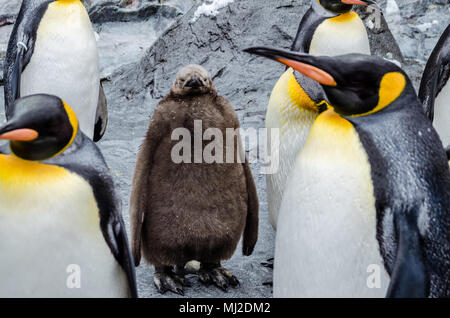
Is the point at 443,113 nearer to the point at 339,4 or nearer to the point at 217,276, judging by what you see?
the point at 339,4

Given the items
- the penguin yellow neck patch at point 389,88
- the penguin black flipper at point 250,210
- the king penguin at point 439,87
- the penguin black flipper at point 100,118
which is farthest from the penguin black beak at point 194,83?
the penguin black flipper at point 100,118

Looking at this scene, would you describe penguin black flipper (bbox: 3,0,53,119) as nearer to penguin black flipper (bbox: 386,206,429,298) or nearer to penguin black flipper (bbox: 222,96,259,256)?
penguin black flipper (bbox: 222,96,259,256)

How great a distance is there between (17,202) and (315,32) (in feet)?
6.47

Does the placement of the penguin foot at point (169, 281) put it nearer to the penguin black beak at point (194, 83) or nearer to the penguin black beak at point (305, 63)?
the penguin black beak at point (194, 83)

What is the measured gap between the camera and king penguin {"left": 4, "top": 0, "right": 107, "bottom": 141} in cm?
377

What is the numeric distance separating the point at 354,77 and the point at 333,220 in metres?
0.41

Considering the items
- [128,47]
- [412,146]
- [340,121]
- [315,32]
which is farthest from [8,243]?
[128,47]

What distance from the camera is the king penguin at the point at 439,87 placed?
371cm

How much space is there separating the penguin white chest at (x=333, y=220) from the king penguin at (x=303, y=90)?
41.6 inches

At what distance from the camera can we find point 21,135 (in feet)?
5.86

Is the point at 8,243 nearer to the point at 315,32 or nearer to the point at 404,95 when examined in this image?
the point at 404,95

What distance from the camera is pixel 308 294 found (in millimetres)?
1957

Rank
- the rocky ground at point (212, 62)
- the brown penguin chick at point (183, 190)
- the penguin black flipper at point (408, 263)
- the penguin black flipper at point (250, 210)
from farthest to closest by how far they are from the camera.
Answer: the rocky ground at point (212, 62), the penguin black flipper at point (250, 210), the brown penguin chick at point (183, 190), the penguin black flipper at point (408, 263)

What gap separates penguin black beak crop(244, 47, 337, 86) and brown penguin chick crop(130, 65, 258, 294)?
0.85 metres
